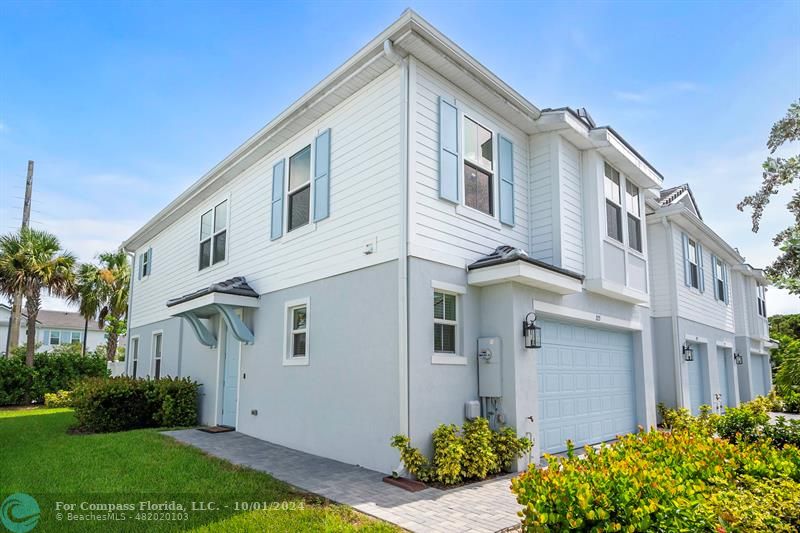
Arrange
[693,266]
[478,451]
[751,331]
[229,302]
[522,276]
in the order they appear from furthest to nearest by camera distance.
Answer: [751,331] → [693,266] → [229,302] → [522,276] → [478,451]

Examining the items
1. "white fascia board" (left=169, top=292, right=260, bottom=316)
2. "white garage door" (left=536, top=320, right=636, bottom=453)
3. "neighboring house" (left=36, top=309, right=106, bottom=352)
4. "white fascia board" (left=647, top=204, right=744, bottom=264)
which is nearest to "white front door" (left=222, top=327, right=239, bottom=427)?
"white fascia board" (left=169, top=292, right=260, bottom=316)

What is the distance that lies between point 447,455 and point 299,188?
554 cm

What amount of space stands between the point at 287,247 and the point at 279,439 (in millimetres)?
3510

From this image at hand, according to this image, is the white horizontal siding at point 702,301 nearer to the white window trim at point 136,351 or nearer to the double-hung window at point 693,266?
the double-hung window at point 693,266

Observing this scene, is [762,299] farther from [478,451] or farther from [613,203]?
[478,451]

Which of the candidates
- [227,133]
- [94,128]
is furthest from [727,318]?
[94,128]

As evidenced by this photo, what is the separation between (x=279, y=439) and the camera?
30.7 ft

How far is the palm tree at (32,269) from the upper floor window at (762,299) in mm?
27852

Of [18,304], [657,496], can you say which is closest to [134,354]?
[18,304]

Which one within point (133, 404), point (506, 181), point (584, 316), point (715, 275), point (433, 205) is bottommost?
point (133, 404)

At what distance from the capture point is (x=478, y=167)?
8.51 metres

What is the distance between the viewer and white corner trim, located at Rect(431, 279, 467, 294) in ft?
24.4

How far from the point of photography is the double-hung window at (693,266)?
14.8 meters

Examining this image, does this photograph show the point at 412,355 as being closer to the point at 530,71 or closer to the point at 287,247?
the point at 287,247
